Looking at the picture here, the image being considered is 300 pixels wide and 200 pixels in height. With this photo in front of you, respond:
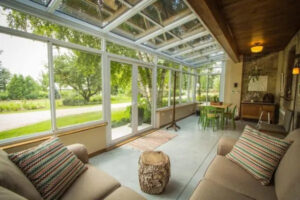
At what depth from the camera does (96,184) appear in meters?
1.23

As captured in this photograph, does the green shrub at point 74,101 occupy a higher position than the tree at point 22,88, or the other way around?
the tree at point 22,88

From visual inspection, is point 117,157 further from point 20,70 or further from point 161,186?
point 20,70

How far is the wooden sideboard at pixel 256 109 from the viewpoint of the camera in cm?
494

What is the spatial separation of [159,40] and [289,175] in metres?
3.59

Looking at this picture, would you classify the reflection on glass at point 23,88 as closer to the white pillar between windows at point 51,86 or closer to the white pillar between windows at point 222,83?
the white pillar between windows at point 51,86

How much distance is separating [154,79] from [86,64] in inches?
87.7

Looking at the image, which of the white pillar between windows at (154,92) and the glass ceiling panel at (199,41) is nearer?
the glass ceiling panel at (199,41)

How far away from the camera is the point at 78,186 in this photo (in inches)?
47.3

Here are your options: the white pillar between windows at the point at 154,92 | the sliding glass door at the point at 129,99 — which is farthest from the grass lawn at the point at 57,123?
the white pillar between windows at the point at 154,92

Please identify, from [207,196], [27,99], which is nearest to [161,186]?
[207,196]

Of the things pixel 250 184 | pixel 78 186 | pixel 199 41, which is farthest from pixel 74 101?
pixel 199 41

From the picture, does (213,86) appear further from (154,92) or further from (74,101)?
(74,101)

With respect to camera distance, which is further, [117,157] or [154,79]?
[154,79]

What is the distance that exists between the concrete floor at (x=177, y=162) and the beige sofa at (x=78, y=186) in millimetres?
738
